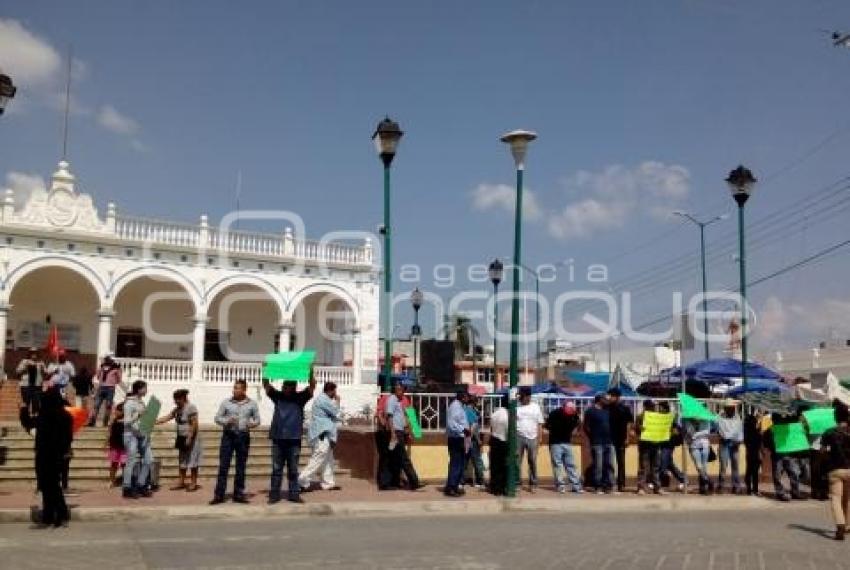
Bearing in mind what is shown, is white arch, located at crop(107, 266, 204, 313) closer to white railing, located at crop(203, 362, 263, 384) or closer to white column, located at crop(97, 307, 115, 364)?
white column, located at crop(97, 307, 115, 364)

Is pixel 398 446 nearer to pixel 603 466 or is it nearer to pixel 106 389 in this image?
pixel 603 466

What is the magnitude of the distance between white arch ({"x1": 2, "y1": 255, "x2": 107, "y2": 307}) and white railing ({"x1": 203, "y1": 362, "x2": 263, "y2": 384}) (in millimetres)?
3730

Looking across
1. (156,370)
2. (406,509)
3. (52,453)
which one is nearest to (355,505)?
(406,509)

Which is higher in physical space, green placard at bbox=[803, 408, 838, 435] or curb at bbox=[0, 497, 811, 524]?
green placard at bbox=[803, 408, 838, 435]

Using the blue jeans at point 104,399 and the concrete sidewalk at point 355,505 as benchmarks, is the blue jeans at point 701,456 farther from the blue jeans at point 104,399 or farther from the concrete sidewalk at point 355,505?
the blue jeans at point 104,399

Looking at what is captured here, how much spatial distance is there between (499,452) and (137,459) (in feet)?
19.0

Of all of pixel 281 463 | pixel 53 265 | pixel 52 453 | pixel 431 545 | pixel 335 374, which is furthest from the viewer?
pixel 335 374

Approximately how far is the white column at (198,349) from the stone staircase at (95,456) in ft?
22.0

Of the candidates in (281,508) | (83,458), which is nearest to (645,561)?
(281,508)

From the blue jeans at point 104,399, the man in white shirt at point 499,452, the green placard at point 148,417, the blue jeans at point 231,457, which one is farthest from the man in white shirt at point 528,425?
the blue jeans at point 104,399

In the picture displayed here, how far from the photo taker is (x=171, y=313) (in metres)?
29.4

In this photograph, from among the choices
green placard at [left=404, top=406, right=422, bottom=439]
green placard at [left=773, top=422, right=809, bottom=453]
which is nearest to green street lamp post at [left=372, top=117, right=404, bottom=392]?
green placard at [left=404, top=406, right=422, bottom=439]

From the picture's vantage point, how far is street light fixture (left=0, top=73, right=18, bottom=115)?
13.3 m

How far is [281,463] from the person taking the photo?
41.9 feet
